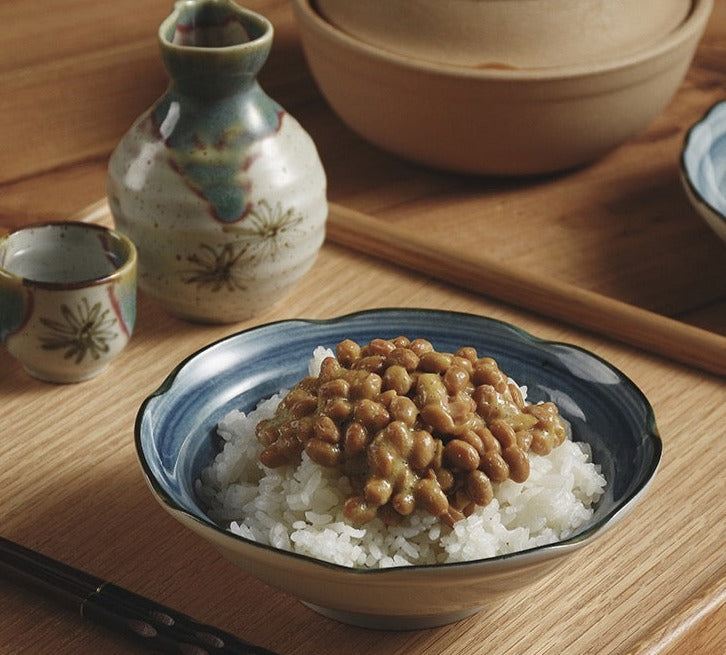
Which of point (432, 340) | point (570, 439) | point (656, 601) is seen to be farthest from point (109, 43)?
point (656, 601)

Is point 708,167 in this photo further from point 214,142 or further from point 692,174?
point 214,142

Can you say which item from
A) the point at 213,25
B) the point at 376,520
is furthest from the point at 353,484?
the point at 213,25

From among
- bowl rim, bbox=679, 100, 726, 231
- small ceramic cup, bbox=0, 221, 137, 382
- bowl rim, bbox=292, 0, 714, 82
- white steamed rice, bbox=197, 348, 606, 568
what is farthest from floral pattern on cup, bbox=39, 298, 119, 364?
bowl rim, bbox=679, 100, 726, 231

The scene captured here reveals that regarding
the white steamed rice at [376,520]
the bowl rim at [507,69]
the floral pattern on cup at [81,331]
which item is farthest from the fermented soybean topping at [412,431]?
the bowl rim at [507,69]

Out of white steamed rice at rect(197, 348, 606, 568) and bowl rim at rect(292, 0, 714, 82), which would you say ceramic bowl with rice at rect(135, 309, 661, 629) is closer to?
white steamed rice at rect(197, 348, 606, 568)

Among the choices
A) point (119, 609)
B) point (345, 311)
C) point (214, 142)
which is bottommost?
point (345, 311)

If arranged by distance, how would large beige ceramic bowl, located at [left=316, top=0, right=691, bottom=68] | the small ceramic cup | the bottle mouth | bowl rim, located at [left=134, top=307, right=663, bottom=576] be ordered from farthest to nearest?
1. large beige ceramic bowl, located at [left=316, top=0, right=691, bottom=68]
2. the bottle mouth
3. the small ceramic cup
4. bowl rim, located at [left=134, top=307, right=663, bottom=576]

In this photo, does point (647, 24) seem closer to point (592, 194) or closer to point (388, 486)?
point (592, 194)
